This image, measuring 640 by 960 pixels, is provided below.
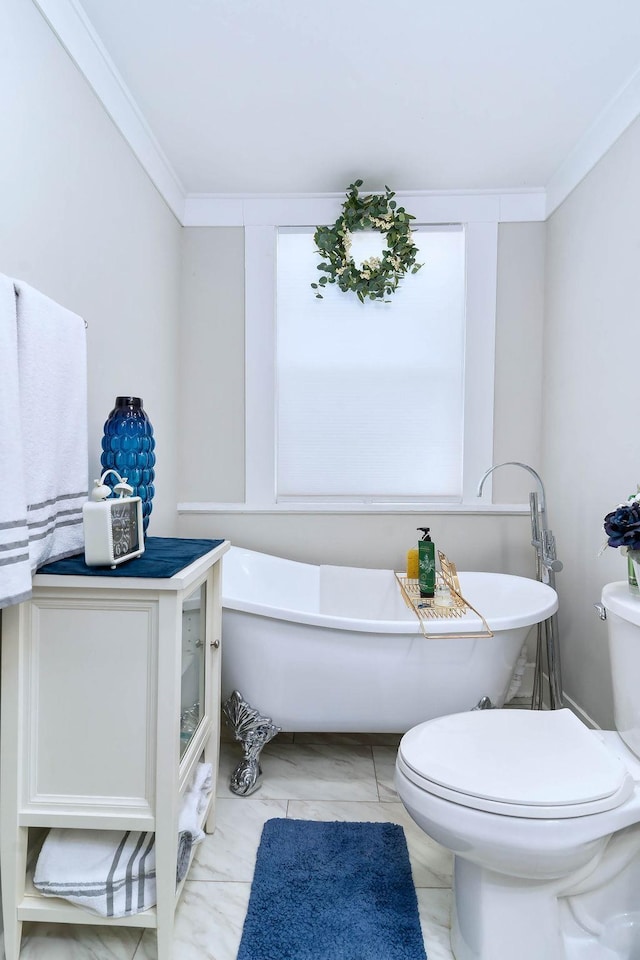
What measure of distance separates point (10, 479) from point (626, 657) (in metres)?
1.43

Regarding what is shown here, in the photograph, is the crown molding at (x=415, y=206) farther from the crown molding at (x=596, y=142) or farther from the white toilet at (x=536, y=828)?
the white toilet at (x=536, y=828)

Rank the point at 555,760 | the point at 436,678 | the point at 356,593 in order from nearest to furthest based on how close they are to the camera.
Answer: the point at 555,760 < the point at 436,678 < the point at 356,593

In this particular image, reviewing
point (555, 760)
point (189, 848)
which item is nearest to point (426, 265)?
point (555, 760)

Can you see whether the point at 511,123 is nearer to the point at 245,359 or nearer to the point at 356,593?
the point at 245,359

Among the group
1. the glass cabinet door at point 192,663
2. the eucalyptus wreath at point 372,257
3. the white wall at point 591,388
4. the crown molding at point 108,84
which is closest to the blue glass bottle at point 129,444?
the glass cabinet door at point 192,663

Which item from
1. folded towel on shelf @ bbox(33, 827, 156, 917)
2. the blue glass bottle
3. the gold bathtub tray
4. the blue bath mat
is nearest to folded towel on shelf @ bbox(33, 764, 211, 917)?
→ folded towel on shelf @ bbox(33, 827, 156, 917)

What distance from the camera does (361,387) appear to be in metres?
2.65

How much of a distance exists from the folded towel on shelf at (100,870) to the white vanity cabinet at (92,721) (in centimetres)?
4

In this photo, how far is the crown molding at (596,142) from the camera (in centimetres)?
181

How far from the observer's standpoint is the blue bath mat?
126cm

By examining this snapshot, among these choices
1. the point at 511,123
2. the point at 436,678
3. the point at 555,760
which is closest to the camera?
the point at 555,760

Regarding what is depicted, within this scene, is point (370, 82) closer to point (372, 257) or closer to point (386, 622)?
point (372, 257)

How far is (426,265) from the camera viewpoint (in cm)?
262

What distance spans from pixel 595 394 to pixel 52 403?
1872 mm
